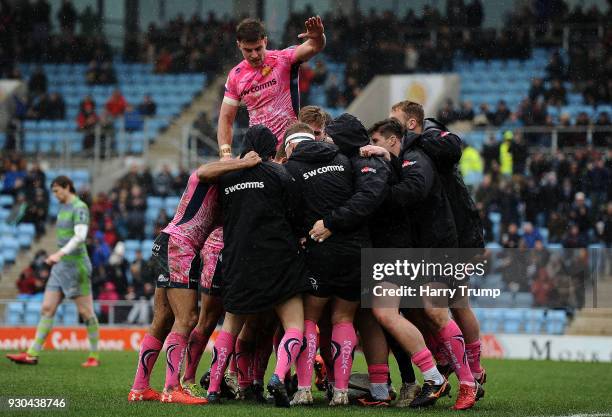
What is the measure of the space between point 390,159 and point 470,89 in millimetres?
18990

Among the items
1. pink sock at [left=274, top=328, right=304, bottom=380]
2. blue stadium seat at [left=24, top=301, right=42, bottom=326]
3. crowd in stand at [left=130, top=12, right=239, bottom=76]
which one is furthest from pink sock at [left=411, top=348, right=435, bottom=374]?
crowd in stand at [left=130, top=12, right=239, bottom=76]

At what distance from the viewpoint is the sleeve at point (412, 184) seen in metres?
9.10

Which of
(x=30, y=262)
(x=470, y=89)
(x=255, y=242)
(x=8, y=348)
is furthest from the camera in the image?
(x=470, y=89)

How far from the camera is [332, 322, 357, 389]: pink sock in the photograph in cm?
912

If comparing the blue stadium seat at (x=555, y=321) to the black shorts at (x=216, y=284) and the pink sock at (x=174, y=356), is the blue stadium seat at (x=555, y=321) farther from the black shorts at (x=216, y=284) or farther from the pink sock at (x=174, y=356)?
the pink sock at (x=174, y=356)

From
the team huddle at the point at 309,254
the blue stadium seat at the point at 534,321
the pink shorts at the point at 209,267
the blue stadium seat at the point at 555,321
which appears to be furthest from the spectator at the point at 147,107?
the pink shorts at the point at 209,267

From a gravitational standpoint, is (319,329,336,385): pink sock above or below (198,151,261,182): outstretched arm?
below

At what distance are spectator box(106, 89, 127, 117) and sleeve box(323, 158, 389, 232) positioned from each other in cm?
2056

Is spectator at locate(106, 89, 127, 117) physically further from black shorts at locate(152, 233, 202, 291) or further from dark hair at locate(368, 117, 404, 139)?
black shorts at locate(152, 233, 202, 291)

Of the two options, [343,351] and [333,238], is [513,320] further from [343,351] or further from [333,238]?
[333,238]

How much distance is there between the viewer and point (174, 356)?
364 inches

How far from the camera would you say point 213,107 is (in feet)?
97.7

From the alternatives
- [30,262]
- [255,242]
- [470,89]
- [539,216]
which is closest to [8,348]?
[30,262]

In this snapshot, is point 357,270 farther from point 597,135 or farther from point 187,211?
point 597,135
